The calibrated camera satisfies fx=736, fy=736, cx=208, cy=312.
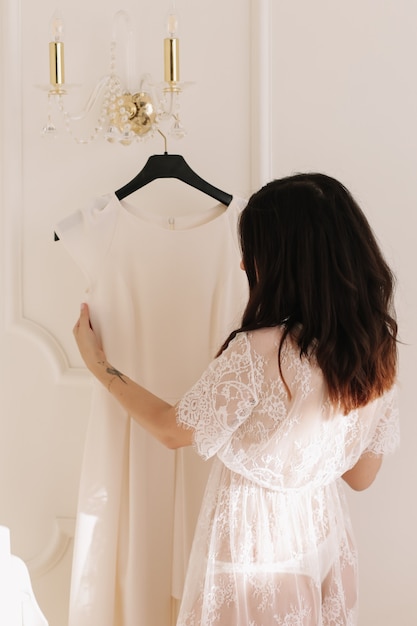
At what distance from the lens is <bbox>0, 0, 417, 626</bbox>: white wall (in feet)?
5.51

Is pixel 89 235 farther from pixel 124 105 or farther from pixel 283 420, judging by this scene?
pixel 283 420

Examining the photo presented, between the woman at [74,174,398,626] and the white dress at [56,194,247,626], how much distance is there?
0.72ft

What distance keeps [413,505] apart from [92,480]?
2.48 ft

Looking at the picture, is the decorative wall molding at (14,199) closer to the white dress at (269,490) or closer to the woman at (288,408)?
the woman at (288,408)

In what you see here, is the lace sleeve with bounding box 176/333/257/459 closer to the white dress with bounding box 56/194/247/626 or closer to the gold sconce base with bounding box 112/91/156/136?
the white dress with bounding box 56/194/247/626

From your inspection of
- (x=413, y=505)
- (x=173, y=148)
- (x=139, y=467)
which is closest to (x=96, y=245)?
(x=173, y=148)

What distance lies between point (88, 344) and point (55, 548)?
625 millimetres

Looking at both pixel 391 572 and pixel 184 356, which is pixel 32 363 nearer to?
pixel 184 356

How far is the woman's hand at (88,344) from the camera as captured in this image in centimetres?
147

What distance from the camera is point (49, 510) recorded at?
183 cm

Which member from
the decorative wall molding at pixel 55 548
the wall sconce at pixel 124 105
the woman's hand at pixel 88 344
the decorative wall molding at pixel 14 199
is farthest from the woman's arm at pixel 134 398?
the decorative wall molding at pixel 55 548

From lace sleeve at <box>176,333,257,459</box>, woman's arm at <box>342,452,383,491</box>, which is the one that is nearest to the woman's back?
lace sleeve at <box>176,333,257,459</box>

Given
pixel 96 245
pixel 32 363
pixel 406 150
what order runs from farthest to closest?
pixel 32 363
pixel 406 150
pixel 96 245

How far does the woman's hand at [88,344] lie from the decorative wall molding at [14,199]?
0.96 feet
